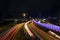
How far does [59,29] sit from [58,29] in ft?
2.91

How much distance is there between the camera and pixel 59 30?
50.0 metres

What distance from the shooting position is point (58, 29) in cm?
5116

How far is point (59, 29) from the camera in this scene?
5028cm

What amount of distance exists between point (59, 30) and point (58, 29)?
3.97 feet

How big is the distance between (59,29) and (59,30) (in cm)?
41
